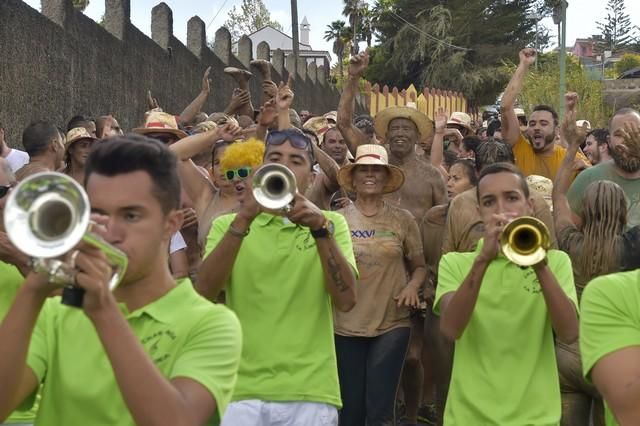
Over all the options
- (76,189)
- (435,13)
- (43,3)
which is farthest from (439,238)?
(435,13)

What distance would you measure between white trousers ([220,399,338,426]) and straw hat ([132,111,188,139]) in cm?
330

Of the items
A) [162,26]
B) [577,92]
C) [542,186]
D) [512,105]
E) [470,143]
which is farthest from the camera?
[577,92]

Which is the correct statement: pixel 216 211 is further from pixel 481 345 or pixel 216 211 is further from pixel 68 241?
pixel 68 241

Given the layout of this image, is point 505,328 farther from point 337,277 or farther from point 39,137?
point 39,137

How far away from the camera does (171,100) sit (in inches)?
697

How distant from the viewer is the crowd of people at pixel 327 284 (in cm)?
295

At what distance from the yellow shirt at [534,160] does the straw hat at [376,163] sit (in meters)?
2.27

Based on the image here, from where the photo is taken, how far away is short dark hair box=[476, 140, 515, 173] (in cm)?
752

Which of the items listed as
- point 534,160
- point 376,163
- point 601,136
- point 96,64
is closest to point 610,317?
point 376,163

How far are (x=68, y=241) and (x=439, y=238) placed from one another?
5223mm

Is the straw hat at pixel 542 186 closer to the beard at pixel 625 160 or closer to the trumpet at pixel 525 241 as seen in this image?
the beard at pixel 625 160

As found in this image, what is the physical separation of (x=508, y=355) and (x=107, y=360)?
2.21 m

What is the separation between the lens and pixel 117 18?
48.4 ft

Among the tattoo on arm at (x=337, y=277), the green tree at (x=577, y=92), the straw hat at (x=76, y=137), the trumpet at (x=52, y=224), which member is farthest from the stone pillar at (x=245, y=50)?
the trumpet at (x=52, y=224)
